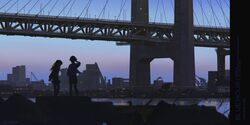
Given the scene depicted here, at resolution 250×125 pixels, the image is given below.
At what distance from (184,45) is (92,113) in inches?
2165

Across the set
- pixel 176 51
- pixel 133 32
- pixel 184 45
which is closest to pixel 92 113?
pixel 184 45

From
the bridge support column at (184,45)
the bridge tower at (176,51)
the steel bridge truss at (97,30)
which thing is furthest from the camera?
the steel bridge truss at (97,30)

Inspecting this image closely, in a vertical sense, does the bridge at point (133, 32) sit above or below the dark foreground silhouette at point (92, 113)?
above

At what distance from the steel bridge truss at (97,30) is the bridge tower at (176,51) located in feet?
8.83

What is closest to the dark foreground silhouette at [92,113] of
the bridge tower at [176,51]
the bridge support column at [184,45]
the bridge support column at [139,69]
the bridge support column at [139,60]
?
the bridge tower at [176,51]

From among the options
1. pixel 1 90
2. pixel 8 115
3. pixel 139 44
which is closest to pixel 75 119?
pixel 8 115

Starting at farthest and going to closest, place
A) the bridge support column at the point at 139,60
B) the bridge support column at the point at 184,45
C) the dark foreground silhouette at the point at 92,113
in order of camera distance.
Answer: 1. the bridge support column at the point at 139,60
2. the bridge support column at the point at 184,45
3. the dark foreground silhouette at the point at 92,113

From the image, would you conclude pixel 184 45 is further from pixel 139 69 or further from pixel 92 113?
pixel 92 113

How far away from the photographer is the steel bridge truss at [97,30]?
79.2m

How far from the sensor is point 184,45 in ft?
217

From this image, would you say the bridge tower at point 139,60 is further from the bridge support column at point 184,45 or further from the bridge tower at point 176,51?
the bridge support column at point 184,45

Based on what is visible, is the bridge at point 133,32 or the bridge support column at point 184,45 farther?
the bridge at point 133,32
